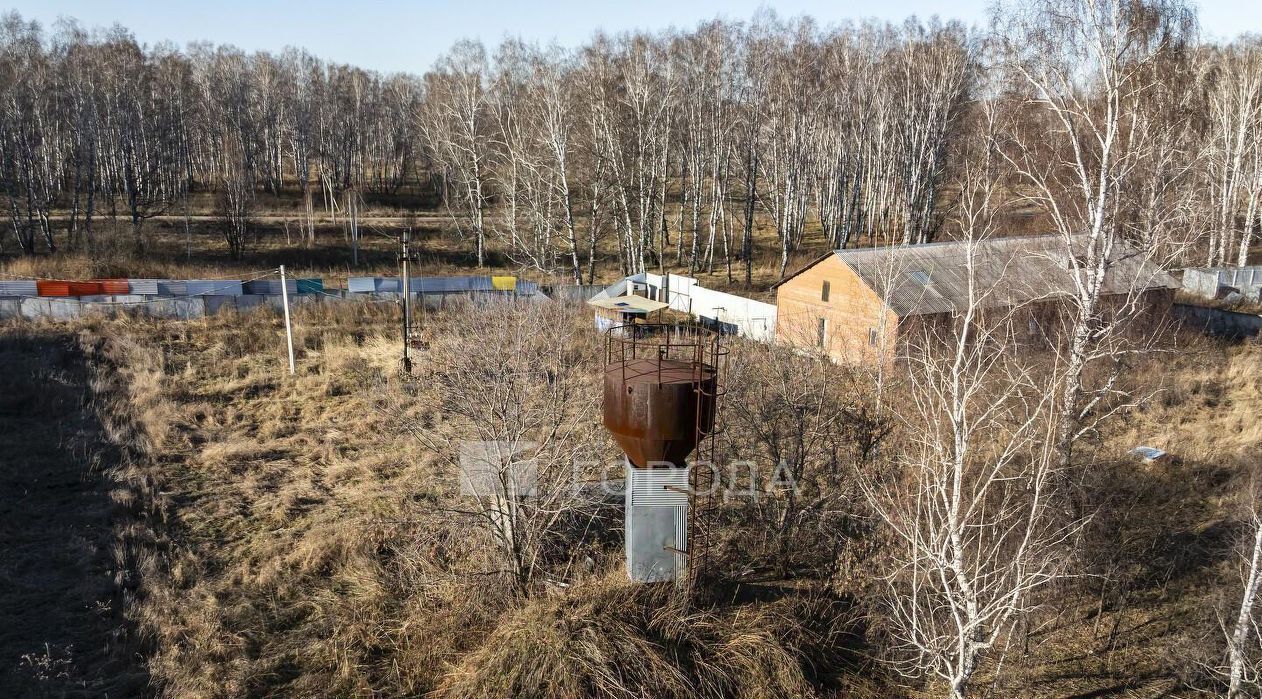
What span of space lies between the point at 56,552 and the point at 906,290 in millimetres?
18639

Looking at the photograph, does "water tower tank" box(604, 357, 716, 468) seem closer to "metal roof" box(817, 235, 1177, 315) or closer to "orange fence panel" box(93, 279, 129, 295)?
"metal roof" box(817, 235, 1177, 315)

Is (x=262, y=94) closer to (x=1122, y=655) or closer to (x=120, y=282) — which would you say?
(x=120, y=282)

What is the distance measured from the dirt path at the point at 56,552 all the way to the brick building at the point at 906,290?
14.5m

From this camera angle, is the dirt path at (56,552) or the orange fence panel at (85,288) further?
the orange fence panel at (85,288)

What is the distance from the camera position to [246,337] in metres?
22.5

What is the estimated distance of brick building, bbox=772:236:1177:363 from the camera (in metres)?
19.1

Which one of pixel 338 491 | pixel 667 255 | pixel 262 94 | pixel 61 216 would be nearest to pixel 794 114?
pixel 667 255

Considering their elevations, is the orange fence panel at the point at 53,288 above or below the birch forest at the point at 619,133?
below

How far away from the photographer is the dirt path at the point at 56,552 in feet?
28.1

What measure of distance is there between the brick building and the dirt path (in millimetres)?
14451

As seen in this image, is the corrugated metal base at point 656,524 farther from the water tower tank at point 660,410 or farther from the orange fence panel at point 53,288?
the orange fence panel at point 53,288

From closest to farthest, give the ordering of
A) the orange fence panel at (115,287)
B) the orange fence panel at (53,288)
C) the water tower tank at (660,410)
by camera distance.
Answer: the water tower tank at (660,410)
the orange fence panel at (53,288)
the orange fence panel at (115,287)

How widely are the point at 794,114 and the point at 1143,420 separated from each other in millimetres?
19064

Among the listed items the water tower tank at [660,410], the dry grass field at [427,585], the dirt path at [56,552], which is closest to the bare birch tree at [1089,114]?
the dry grass field at [427,585]
